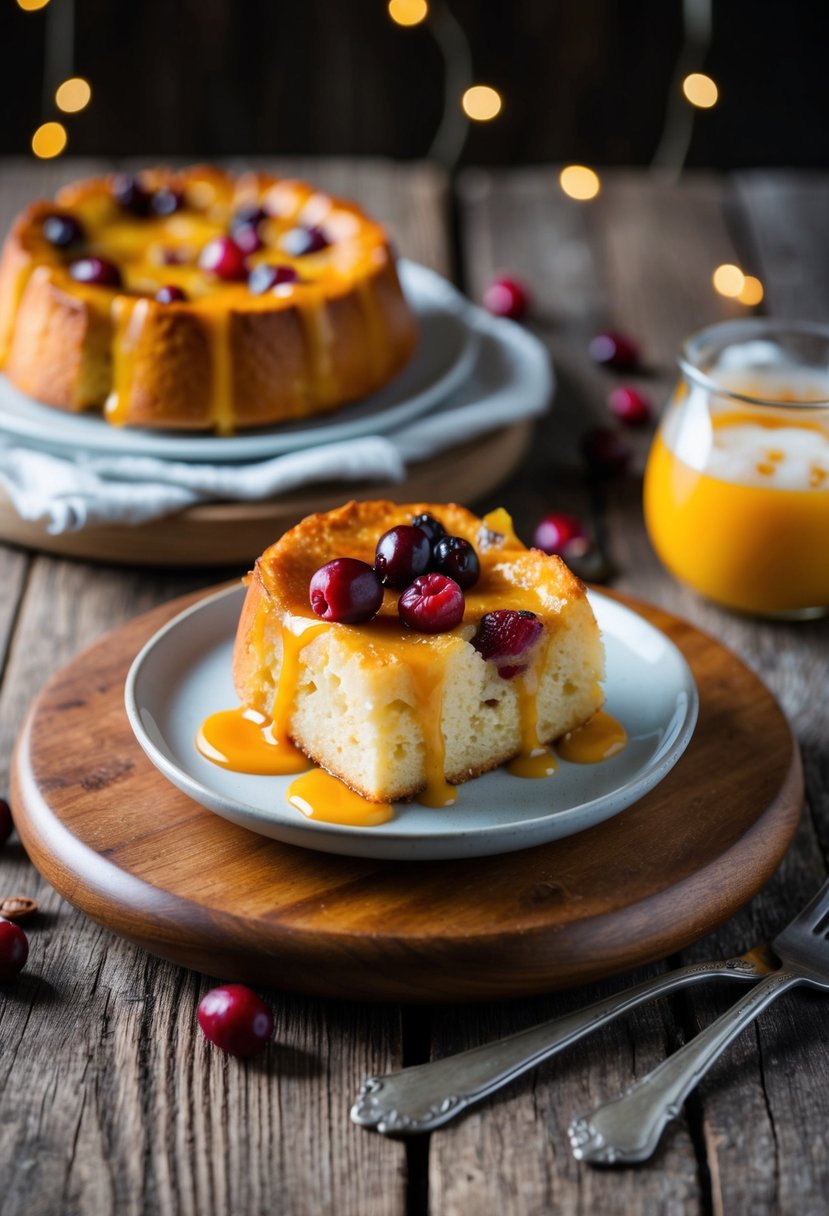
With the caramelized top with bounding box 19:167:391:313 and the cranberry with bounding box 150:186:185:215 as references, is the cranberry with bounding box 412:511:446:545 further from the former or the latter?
the cranberry with bounding box 150:186:185:215

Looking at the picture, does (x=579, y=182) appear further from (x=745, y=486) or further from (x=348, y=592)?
(x=348, y=592)

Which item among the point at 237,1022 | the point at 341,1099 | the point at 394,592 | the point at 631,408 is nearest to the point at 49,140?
the point at 631,408

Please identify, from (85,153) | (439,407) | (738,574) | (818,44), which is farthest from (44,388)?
(818,44)

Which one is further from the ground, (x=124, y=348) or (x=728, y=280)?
(x=124, y=348)

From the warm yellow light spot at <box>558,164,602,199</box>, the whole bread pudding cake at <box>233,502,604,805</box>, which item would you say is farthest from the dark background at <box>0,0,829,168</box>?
the whole bread pudding cake at <box>233,502,604,805</box>

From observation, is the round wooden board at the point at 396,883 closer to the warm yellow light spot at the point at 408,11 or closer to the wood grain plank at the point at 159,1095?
the wood grain plank at the point at 159,1095

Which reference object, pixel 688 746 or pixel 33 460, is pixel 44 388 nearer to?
pixel 33 460
